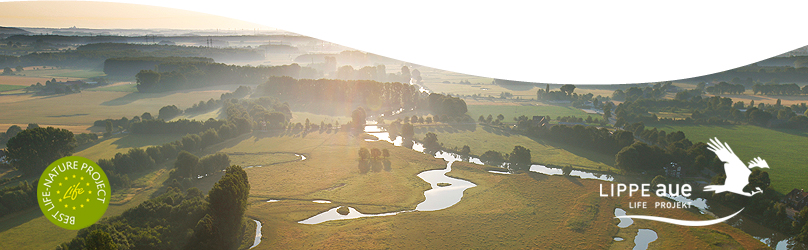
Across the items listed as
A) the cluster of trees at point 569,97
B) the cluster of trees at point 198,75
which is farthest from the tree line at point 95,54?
the cluster of trees at point 569,97

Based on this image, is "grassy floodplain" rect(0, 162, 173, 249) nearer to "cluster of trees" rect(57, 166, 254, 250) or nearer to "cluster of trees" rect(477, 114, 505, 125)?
"cluster of trees" rect(57, 166, 254, 250)

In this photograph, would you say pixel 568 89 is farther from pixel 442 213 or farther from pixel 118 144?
pixel 118 144

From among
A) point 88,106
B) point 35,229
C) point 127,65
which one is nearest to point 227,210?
point 35,229

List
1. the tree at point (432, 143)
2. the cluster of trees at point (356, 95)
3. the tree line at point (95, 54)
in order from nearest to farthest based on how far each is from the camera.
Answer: the tree at point (432, 143) → the cluster of trees at point (356, 95) → the tree line at point (95, 54)

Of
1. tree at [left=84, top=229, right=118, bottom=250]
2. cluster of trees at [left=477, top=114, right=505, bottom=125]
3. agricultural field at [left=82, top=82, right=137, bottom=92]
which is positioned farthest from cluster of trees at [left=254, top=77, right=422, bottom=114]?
tree at [left=84, top=229, right=118, bottom=250]

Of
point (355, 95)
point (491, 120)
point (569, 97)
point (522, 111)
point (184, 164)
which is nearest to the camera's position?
point (184, 164)

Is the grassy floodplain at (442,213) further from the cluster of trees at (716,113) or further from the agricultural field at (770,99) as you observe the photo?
the agricultural field at (770,99)
